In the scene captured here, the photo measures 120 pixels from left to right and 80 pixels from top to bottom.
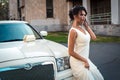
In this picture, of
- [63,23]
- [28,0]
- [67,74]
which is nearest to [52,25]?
[63,23]

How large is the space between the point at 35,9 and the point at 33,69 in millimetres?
33646

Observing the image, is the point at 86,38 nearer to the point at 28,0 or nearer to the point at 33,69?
the point at 33,69

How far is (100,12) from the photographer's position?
31.1 m

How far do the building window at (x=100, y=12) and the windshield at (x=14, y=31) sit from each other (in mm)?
20558

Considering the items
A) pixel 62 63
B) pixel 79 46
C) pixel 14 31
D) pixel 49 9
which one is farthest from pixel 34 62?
pixel 49 9

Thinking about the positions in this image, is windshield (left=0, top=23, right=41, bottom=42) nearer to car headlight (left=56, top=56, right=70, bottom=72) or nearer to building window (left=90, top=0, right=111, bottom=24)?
car headlight (left=56, top=56, right=70, bottom=72)

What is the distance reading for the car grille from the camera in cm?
468

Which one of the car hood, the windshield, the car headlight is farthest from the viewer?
the windshield

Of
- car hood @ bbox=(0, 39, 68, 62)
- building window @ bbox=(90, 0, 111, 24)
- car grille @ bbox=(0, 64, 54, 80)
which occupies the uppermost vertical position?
building window @ bbox=(90, 0, 111, 24)

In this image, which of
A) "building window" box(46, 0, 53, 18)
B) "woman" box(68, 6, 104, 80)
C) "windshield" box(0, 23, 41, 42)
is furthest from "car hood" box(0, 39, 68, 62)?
"building window" box(46, 0, 53, 18)

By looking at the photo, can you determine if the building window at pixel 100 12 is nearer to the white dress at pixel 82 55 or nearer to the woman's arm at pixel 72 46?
the white dress at pixel 82 55

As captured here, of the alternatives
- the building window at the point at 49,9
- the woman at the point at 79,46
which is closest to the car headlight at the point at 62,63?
the woman at the point at 79,46

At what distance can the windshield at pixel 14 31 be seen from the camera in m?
6.61

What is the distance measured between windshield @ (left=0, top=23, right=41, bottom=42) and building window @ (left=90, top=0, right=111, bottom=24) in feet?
67.4
